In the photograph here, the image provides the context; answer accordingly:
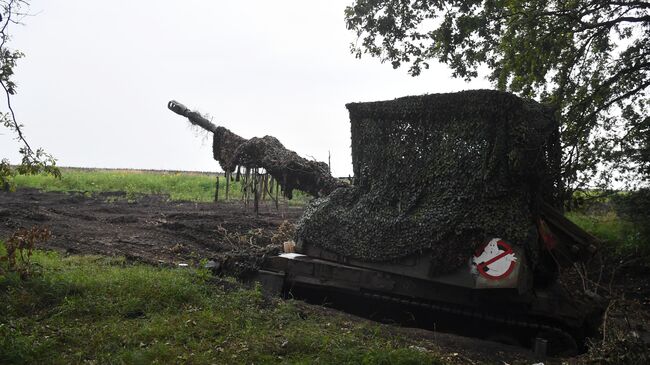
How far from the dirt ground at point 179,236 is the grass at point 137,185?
4.71 meters

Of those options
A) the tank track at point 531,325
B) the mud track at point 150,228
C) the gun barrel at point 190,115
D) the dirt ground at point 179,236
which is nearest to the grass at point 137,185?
the mud track at point 150,228

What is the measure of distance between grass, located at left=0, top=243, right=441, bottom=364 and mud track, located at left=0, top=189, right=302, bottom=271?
2.23 m

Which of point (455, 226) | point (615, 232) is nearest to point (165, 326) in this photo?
point (455, 226)

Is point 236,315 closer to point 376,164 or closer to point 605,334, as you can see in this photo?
point 376,164

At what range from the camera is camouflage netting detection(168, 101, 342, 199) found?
12727mm

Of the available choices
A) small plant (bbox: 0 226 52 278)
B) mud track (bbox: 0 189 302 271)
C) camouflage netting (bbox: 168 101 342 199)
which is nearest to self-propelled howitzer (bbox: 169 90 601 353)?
mud track (bbox: 0 189 302 271)

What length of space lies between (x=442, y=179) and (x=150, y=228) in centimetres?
992

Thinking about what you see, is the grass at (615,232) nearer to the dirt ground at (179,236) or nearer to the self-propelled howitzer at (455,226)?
the dirt ground at (179,236)

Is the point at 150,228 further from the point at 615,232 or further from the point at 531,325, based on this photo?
the point at 615,232

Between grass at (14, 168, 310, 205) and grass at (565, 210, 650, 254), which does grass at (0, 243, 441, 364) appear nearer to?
grass at (565, 210, 650, 254)

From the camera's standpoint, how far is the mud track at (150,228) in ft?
38.8

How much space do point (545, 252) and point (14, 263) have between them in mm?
7420

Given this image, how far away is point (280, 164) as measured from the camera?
12.7 meters

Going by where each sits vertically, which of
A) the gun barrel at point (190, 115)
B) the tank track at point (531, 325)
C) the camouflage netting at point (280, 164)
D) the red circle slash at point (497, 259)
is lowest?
the tank track at point (531, 325)
